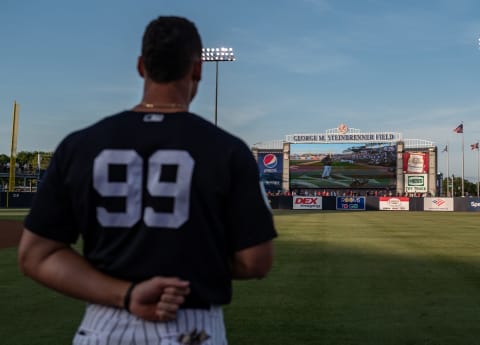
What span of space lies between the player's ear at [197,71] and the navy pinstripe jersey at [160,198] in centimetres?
20

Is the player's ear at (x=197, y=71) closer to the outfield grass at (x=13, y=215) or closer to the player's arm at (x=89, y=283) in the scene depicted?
the player's arm at (x=89, y=283)

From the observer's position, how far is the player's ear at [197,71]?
180cm

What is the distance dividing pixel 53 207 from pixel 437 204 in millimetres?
47103

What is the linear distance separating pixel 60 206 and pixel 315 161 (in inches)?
2409

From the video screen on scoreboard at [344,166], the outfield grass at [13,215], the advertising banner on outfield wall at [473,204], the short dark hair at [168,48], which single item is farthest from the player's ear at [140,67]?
the video screen on scoreboard at [344,166]

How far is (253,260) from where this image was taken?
1.68 m

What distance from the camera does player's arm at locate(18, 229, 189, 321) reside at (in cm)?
158

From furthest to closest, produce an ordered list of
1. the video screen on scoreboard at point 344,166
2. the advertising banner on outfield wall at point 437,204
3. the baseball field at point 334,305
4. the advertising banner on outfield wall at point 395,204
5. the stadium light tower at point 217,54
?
the video screen on scoreboard at point 344,166 < the advertising banner on outfield wall at point 437,204 < the advertising banner on outfield wall at point 395,204 < the stadium light tower at point 217,54 < the baseball field at point 334,305

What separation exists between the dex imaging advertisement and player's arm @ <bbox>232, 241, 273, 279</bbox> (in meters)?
61.5

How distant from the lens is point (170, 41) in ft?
5.54

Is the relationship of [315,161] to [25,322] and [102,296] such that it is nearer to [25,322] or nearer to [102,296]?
[25,322]

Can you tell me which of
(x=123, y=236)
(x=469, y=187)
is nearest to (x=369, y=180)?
(x=123, y=236)

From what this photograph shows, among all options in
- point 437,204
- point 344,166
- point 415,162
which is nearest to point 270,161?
point 344,166

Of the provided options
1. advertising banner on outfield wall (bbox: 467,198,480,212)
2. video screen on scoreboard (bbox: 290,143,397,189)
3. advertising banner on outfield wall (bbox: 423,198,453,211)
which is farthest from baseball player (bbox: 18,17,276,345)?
video screen on scoreboard (bbox: 290,143,397,189)
